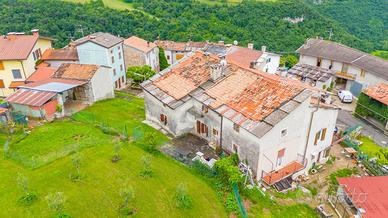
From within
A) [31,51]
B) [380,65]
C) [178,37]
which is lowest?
[178,37]

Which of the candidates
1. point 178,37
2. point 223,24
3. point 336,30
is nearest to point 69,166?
point 178,37

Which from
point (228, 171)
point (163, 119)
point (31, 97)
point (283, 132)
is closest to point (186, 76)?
point (163, 119)

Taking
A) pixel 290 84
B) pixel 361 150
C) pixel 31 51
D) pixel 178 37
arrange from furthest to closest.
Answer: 1. pixel 178 37
2. pixel 31 51
3. pixel 361 150
4. pixel 290 84

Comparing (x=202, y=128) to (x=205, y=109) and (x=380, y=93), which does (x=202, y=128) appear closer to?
(x=205, y=109)

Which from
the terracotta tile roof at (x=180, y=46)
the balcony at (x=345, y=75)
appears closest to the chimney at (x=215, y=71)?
the balcony at (x=345, y=75)

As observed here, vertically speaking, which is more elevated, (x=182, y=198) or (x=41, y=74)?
(x=41, y=74)

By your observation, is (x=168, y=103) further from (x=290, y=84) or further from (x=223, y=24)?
(x=223, y=24)

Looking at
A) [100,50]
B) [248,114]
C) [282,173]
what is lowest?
[282,173]
